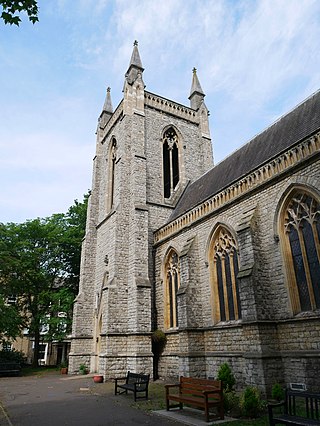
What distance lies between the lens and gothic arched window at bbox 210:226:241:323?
13466 mm

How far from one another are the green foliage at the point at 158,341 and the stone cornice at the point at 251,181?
201 inches

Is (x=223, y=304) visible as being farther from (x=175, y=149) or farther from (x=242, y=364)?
(x=175, y=149)

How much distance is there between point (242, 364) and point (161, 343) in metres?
6.02

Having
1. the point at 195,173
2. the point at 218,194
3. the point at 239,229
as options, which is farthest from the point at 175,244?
the point at 195,173

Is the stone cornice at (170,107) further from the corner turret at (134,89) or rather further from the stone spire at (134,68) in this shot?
the stone spire at (134,68)

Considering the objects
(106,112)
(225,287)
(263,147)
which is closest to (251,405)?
(225,287)

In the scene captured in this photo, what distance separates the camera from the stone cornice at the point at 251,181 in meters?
11.2

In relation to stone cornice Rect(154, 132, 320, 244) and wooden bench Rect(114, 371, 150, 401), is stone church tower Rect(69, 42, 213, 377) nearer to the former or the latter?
stone cornice Rect(154, 132, 320, 244)

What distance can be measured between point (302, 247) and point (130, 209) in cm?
1126

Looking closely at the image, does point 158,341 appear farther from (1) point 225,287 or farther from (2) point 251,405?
(2) point 251,405

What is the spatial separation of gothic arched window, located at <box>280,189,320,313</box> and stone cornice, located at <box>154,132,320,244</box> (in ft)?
3.97

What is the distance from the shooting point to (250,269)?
11.3 metres

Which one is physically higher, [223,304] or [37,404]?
[223,304]

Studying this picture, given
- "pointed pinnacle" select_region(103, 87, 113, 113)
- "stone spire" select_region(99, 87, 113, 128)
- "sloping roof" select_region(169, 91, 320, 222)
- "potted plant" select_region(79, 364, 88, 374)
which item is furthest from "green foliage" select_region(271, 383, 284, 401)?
"pointed pinnacle" select_region(103, 87, 113, 113)
